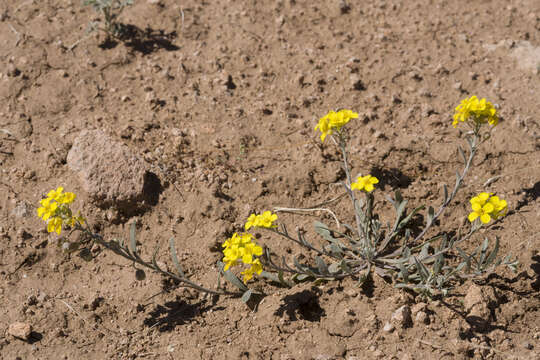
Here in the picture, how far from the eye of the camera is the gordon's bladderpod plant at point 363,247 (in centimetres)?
277

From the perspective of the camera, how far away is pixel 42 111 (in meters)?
4.01

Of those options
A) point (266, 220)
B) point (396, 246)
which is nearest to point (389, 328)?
point (396, 246)

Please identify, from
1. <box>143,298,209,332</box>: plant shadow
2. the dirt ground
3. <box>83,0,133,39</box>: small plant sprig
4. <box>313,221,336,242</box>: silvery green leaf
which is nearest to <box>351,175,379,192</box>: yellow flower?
<box>313,221,336,242</box>: silvery green leaf

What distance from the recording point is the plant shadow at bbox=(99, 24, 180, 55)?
14.6ft

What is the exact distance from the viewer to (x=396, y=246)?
3365mm

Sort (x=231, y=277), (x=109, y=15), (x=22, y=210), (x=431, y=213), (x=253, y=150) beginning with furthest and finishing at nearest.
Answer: (x=109, y=15) < (x=253, y=150) < (x=22, y=210) < (x=431, y=213) < (x=231, y=277)

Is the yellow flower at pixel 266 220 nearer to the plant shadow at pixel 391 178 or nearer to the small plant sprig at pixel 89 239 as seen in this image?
the small plant sprig at pixel 89 239

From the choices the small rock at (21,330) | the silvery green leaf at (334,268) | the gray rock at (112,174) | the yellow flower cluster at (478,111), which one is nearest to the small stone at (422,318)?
the silvery green leaf at (334,268)

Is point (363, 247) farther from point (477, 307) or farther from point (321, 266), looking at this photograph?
point (477, 307)

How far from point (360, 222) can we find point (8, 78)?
3217 mm

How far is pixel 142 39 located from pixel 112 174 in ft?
5.30

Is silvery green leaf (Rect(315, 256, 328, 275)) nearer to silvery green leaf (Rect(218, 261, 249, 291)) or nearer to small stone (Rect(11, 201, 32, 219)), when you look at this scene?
silvery green leaf (Rect(218, 261, 249, 291))

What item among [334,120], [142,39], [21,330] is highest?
[334,120]

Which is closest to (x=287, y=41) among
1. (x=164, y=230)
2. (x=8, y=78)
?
(x=164, y=230)
